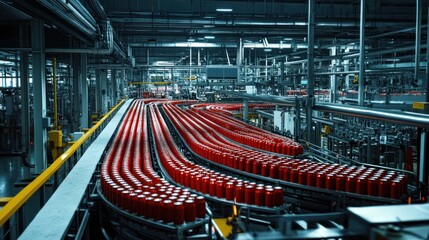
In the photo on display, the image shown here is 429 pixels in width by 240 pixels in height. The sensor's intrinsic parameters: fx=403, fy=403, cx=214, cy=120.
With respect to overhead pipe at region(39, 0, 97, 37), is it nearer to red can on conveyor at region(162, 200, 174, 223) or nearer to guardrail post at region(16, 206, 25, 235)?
guardrail post at region(16, 206, 25, 235)

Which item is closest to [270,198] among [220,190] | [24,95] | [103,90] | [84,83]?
[220,190]

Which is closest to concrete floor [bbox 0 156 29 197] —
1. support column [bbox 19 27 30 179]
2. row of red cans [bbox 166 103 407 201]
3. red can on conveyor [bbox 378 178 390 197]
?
support column [bbox 19 27 30 179]

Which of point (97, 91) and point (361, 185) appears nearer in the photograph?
point (361, 185)

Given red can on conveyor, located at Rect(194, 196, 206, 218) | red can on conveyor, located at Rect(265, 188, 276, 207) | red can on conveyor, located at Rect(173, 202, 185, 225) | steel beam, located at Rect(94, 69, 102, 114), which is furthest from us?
steel beam, located at Rect(94, 69, 102, 114)

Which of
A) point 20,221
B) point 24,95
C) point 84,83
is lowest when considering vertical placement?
point 20,221

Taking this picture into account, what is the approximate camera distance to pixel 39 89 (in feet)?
33.7

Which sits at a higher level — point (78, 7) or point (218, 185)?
point (78, 7)

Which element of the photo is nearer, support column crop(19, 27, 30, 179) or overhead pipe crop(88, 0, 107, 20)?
overhead pipe crop(88, 0, 107, 20)

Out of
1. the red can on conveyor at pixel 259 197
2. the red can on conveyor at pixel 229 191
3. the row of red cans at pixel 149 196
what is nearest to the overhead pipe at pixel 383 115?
the red can on conveyor at pixel 259 197

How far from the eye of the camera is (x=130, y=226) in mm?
3934

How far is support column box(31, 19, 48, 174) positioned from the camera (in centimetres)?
1007

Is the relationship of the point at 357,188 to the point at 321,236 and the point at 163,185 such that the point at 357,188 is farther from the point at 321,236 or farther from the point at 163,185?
the point at 321,236

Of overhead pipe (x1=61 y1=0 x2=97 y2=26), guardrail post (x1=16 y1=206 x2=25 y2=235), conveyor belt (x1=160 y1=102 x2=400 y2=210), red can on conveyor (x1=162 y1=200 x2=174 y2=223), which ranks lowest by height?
guardrail post (x1=16 y1=206 x2=25 y2=235)

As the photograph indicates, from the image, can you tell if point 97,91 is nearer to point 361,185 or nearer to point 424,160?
point 424,160
